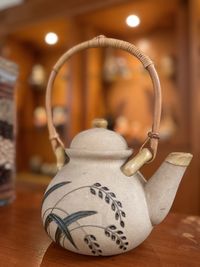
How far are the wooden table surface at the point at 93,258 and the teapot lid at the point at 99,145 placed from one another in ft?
0.45

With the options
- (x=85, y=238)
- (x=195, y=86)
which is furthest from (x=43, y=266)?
(x=195, y=86)

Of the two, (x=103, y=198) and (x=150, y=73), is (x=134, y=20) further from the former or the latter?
(x=103, y=198)

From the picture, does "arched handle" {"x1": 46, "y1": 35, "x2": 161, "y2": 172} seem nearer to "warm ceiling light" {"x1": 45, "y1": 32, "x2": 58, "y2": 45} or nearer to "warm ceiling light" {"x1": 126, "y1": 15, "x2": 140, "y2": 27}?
"warm ceiling light" {"x1": 126, "y1": 15, "x2": 140, "y2": 27}

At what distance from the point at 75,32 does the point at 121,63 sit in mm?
354

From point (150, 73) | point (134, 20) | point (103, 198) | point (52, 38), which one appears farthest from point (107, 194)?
point (52, 38)

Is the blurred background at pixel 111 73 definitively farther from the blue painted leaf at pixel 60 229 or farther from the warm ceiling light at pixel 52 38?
the blue painted leaf at pixel 60 229

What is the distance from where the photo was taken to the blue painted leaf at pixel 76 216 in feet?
1.08

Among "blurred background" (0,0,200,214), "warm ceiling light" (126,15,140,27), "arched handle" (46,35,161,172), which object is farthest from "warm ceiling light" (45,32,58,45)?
"arched handle" (46,35,161,172)

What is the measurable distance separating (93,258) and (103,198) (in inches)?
3.4

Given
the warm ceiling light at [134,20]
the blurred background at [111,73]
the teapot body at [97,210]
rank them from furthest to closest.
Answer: the blurred background at [111,73], the warm ceiling light at [134,20], the teapot body at [97,210]

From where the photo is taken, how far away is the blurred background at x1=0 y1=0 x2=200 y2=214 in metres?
A: 1.32

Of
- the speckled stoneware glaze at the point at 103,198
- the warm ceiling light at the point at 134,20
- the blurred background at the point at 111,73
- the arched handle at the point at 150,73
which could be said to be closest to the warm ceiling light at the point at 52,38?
the blurred background at the point at 111,73

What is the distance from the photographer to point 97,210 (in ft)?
1.08

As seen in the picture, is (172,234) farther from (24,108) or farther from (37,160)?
(24,108)
